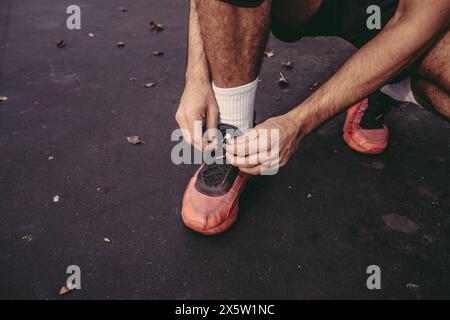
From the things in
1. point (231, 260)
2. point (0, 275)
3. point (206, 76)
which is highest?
point (206, 76)

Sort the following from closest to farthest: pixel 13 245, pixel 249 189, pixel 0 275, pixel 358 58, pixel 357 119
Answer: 1. pixel 358 58
2. pixel 0 275
3. pixel 13 245
4. pixel 249 189
5. pixel 357 119

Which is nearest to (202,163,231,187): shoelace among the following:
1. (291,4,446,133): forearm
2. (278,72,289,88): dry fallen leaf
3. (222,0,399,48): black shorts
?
(291,4,446,133): forearm

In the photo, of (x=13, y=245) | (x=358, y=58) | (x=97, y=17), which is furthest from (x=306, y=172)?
(x=97, y=17)

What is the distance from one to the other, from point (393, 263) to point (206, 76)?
1138mm

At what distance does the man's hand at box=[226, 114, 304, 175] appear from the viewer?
1196 millimetres

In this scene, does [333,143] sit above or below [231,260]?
above

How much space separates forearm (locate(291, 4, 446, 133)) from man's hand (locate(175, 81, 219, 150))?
374mm

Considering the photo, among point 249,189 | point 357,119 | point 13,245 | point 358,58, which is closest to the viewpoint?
point 358,58

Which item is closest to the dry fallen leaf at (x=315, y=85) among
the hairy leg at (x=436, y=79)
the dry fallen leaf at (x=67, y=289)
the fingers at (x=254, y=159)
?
the hairy leg at (x=436, y=79)

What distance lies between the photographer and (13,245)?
1.51 m

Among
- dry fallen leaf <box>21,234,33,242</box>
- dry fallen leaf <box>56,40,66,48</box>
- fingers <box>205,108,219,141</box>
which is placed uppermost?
fingers <box>205,108,219,141</box>

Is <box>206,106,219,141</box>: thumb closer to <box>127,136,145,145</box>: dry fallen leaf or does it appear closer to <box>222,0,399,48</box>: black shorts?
<box>222,0,399,48</box>: black shorts

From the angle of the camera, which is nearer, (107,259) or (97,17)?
(107,259)

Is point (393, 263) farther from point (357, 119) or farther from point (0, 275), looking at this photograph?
point (0, 275)
